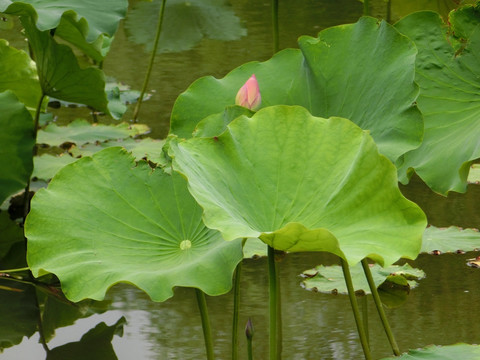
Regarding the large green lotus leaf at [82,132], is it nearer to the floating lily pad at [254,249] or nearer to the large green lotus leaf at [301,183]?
the floating lily pad at [254,249]

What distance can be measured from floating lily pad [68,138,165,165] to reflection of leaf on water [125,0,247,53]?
1.13 metres

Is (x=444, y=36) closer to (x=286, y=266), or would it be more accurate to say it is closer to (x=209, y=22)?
(x=286, y=266)

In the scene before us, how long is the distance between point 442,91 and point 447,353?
0.52m

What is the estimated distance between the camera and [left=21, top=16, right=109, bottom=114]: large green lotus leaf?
2004 millimetres

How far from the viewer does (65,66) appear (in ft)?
6.63

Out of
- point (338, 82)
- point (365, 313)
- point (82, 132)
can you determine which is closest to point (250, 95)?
point (338, 82)

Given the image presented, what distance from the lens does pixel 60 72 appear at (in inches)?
80.0

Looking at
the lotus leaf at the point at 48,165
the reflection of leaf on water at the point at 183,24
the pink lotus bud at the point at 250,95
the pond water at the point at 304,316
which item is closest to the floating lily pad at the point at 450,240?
the pond water at the point at 304,316

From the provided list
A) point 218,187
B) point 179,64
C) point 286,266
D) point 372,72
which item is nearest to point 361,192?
point 218,187

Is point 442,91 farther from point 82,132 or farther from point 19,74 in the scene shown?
point 82,132

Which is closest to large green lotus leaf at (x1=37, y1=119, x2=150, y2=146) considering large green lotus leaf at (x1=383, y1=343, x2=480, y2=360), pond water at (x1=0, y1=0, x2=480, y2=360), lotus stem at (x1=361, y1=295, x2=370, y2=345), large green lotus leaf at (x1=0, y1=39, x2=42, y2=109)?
large green lotus leaf at (x1=0, y1=39, x2=42, y2=109)

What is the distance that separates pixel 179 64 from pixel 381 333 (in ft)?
6.43

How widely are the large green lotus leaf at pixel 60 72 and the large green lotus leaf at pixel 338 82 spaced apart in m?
0.60

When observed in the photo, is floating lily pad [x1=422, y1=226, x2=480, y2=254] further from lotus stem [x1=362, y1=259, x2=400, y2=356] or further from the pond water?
lotus stem [x1=362, y1=259, x2=400, y2=356]
